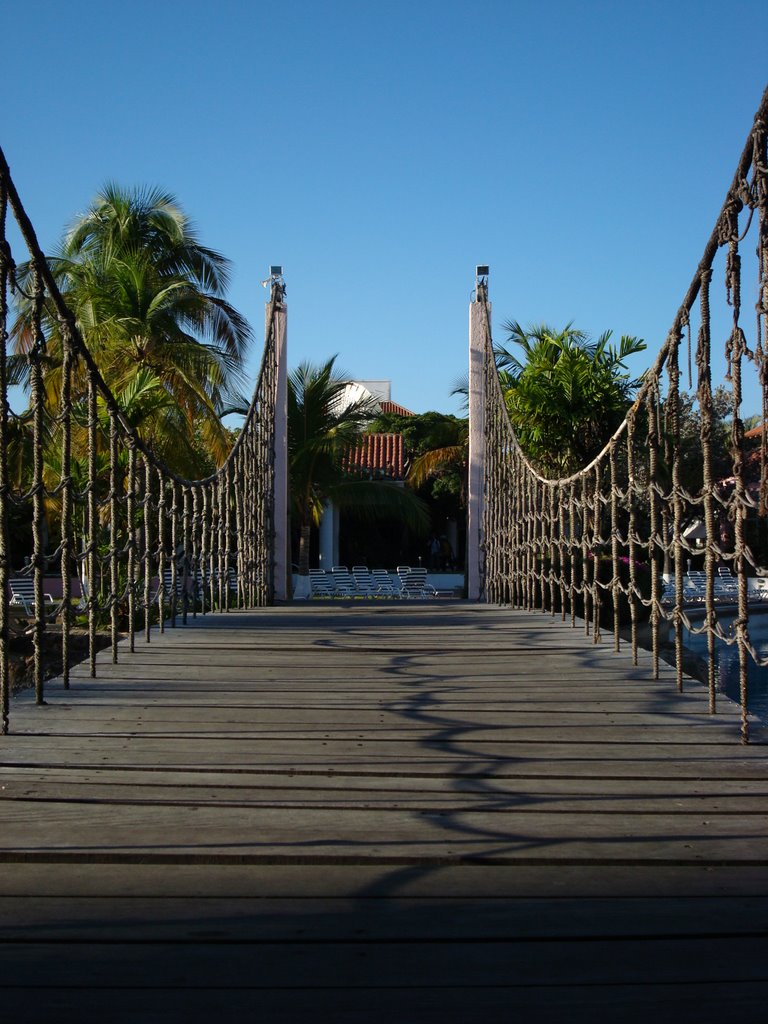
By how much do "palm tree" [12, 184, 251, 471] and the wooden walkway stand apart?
9648 mm

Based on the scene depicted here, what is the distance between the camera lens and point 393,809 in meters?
2.53

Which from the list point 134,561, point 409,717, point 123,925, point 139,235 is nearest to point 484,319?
point 134,561

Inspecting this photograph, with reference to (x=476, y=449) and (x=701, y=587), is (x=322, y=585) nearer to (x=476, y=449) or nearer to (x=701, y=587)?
(x=701, y=587)

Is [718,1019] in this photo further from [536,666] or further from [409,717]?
[536,666]

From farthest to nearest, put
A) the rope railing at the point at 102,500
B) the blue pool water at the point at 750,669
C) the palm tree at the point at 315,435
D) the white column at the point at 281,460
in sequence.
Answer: the palm tree at the point at 315,435
the white column at the point at 281,460
the blue pool water at the point at 750,669
the rope railing at the point at 102,500

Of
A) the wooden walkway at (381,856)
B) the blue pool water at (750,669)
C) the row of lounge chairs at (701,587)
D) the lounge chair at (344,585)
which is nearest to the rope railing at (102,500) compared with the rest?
the wooden walkway at (381,856)

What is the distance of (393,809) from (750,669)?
281 inches

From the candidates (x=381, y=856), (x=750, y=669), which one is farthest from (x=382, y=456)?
(x=381, y=856)

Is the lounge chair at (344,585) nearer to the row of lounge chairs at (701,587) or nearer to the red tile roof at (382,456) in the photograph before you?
the red tile roof at (382,456)

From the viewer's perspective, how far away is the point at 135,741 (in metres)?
3.12

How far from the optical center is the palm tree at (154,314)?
582 inches

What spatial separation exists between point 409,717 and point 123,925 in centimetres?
169

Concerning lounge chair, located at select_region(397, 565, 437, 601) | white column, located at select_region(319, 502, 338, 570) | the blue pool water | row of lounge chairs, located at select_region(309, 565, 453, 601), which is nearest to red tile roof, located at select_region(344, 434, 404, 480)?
white column, located at select_region(319, 502, 338, 570)

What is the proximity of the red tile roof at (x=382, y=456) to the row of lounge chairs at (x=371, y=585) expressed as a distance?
4.35 meters
